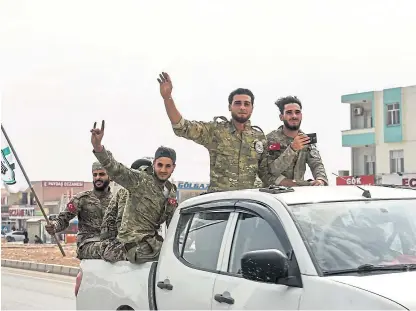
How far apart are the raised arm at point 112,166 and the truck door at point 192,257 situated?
0.81 m

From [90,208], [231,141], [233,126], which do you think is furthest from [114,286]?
[90,208]

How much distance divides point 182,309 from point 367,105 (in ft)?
137

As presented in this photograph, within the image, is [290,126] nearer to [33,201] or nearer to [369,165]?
[369,165]

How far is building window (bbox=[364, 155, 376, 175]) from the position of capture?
44.5m

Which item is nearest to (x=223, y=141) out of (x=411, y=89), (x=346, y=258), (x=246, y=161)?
(x=246, y=161)

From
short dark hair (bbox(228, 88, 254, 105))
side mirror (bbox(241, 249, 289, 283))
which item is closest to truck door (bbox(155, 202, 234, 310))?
side mirror (bbox(241, 249, 289, 283))

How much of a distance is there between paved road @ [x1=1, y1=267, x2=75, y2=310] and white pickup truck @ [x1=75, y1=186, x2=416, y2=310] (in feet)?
24.5

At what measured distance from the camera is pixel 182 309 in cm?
423

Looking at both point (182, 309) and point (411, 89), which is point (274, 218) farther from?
point (411, 89)

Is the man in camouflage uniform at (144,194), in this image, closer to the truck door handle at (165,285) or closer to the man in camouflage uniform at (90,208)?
the truck door handle at (165,285)

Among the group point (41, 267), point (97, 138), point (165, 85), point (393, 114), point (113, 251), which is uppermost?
point (393, 114)

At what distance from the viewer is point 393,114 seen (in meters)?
42.5

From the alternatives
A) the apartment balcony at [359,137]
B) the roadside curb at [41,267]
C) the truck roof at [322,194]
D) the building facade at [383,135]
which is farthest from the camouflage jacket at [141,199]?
the apartment balcony at [359,137]

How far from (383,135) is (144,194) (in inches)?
1550
